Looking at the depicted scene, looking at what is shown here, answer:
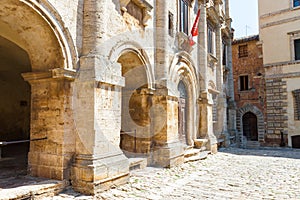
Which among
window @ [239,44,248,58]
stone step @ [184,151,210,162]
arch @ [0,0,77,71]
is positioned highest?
window @ [239,44,248,58]

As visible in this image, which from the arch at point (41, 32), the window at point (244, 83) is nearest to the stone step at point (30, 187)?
the arch at point (41, 32)

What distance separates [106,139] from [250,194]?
3.19m

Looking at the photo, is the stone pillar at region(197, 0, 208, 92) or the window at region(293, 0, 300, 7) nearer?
the stone pillar at region(197, 0, 208, 92)

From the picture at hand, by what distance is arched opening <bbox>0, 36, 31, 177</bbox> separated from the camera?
8461 mm

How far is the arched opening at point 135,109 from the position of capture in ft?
24.5

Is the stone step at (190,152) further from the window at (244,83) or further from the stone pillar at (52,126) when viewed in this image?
the window at (244,83)

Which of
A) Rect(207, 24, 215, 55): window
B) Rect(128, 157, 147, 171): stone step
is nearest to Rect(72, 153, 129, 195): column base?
Rect(128, 157, 147, 171): stone step

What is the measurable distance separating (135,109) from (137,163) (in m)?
1.70

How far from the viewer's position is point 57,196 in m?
4.54

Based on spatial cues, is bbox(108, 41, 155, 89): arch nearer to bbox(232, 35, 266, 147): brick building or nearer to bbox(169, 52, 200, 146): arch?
bbox(169, 52, 200, 146): arch

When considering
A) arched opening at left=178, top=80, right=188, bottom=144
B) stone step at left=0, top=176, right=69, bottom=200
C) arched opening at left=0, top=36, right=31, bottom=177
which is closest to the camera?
stone step at left=0, top=176, right=69, bottom=200

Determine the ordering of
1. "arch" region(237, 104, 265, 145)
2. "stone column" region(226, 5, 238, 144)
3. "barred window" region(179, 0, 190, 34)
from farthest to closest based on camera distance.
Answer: "arch" region(237, 104, 265, 145)
"stone column" region(226, 5, 238, 144)
"barred window" region(179, 0, 190, 34)

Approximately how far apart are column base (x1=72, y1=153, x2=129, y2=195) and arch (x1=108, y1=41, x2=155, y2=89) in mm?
2227

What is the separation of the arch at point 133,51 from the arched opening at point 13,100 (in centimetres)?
384
